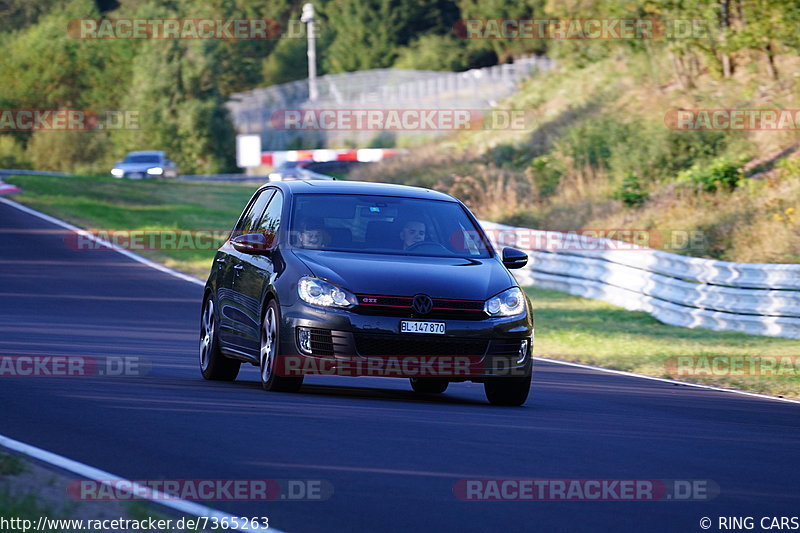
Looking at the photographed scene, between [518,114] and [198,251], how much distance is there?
20.8 metres

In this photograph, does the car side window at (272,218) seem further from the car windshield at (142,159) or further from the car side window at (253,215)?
the car windshield at (142,159)

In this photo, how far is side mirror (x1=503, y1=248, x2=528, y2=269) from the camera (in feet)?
39.0

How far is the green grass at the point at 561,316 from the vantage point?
16828 mm

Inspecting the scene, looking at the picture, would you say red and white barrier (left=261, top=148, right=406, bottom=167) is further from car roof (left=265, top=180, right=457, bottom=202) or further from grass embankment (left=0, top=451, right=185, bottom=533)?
grass embankment (left=0, top=451, right=185, bottom=533)

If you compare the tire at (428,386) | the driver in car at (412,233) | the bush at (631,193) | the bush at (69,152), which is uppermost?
the driver in car at (412,233)

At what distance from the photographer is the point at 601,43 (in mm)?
44438

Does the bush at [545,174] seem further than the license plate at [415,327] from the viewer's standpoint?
Yes

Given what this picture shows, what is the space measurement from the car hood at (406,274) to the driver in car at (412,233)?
0.29 m

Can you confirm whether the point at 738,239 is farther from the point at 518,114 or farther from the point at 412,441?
the point at 518,114

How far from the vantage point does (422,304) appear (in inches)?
422

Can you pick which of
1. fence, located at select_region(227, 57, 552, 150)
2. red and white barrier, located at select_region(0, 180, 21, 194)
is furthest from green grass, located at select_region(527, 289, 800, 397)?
fence, located at select_region(227, 57, 552, 150)

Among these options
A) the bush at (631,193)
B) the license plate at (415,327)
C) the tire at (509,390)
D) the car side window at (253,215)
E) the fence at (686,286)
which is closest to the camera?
the license plate at (415,327)

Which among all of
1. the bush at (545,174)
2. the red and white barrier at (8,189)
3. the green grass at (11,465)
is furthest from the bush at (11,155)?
the green grass at (11,465)

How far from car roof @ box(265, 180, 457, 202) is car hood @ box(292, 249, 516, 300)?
891mm
